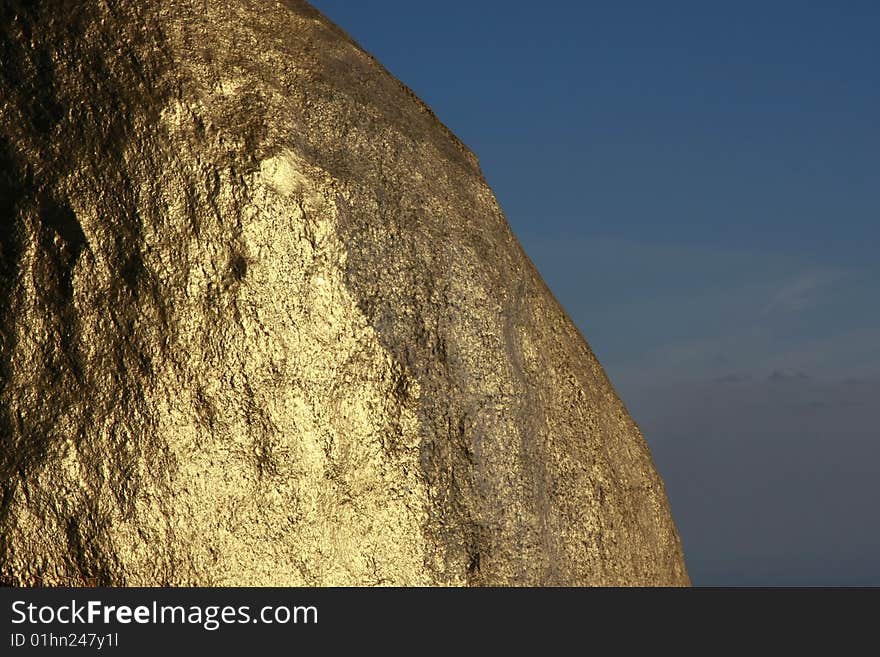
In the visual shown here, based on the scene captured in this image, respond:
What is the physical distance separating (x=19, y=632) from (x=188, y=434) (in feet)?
2.76

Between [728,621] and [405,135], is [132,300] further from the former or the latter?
[728,621]

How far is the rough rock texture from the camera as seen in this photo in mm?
4645

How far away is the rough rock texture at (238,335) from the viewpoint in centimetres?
464

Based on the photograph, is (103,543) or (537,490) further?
(537,490)

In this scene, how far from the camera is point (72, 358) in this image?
15.4 feet

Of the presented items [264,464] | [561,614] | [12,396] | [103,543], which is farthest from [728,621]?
[12,396]

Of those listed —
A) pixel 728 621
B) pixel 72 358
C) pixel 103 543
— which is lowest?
pixel 728 621

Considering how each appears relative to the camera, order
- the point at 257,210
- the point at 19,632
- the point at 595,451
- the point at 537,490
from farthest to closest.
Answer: the point at 595,451
the point at 537,490
the point at 257,210
the point at 19,632

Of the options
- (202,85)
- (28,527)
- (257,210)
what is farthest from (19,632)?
(202,85)

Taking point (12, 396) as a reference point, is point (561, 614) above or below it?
below

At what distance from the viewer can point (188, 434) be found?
466 centimetres

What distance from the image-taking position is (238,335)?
15.5 feet

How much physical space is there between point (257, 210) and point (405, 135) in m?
0.88

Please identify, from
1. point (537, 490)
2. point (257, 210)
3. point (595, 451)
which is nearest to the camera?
point (257, 210)
